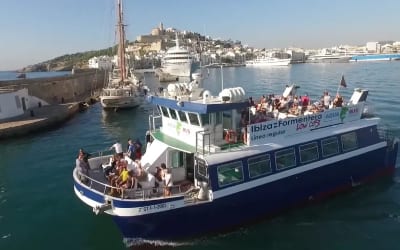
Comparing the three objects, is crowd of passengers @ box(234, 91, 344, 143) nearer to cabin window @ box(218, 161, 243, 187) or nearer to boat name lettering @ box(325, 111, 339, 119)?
boat name lettering @ box(325, 111, 339, 119)

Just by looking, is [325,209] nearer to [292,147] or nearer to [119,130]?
[292,147]

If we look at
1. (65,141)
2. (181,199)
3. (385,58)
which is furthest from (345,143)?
(385,58)

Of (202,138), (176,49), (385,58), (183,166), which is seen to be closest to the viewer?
(202,138)

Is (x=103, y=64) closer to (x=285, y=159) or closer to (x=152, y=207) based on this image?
Result: (x=285, y=159)

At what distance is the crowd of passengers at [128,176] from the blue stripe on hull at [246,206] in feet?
3.24

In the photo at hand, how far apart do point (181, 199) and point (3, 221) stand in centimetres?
890

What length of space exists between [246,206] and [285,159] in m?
2.54

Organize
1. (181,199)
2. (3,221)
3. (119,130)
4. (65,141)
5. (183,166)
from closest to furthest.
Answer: (181,199) < (183,166) < (3,221) < (65,141) < (119,130)

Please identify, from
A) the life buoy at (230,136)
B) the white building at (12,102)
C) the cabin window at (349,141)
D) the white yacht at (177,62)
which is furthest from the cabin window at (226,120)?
the white yacht at (177,62)

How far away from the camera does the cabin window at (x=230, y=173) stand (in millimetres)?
12781

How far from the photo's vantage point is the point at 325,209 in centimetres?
1579

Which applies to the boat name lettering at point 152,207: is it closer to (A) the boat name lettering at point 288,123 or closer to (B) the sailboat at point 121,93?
(A) the boat name lettering at point 288,123

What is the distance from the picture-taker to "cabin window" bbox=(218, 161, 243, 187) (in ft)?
41.9

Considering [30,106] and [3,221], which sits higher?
[30,106]
